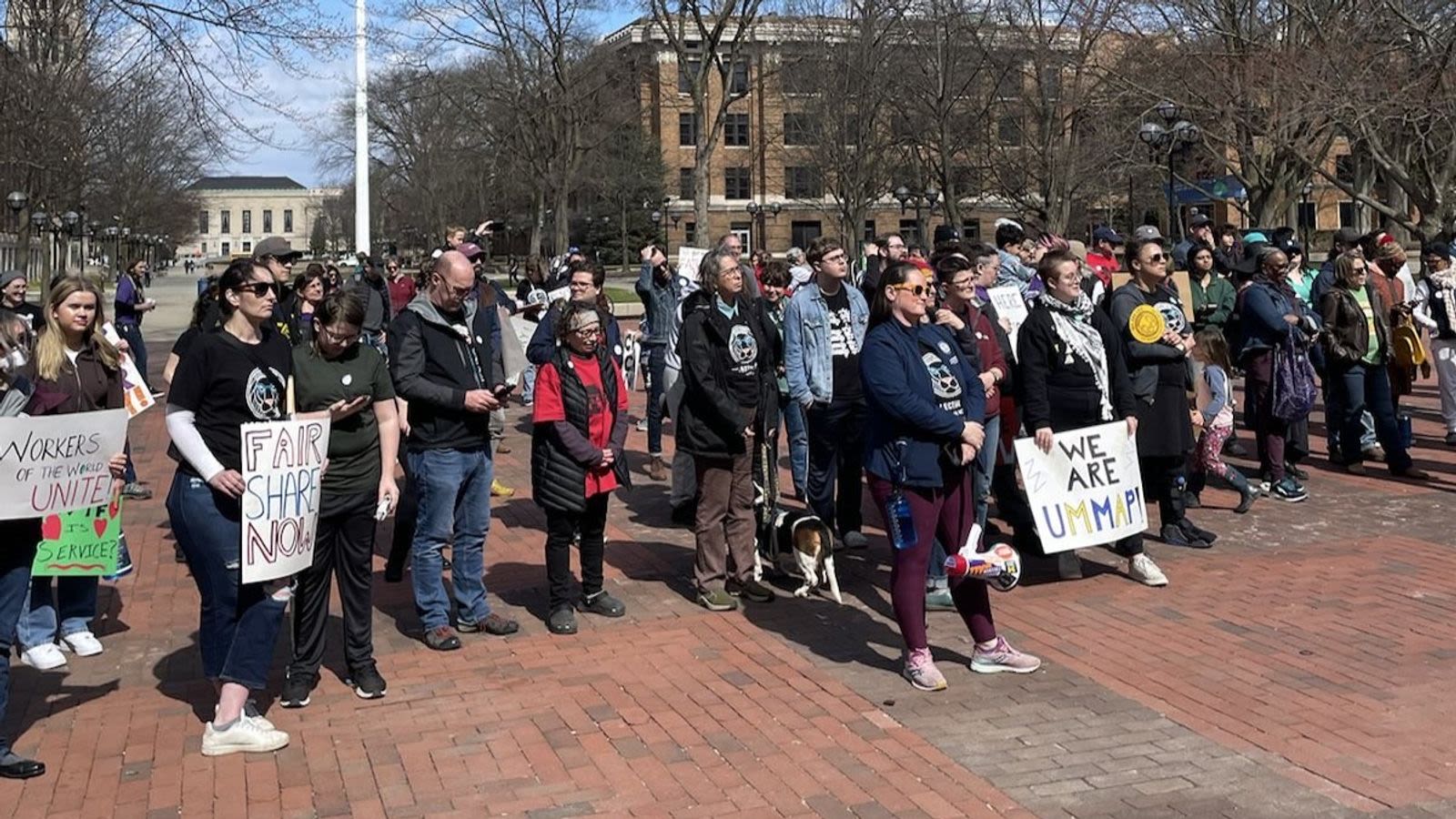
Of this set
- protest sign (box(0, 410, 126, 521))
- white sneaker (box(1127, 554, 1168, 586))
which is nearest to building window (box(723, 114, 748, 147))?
white sneaker (box(1127, 554, 1168, 586))

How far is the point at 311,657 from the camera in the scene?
6172 millimetres

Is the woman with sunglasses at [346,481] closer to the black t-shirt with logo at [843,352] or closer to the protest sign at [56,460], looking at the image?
the protest sign at [56,460]

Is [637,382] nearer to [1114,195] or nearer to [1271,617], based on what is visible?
[1271,617]

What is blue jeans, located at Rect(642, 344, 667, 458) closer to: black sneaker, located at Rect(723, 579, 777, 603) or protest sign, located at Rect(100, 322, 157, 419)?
black sneaker, located at Rect(723, 579, 777, 603)

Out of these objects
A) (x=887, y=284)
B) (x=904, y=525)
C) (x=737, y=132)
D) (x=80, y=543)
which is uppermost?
(x=737, y=132)

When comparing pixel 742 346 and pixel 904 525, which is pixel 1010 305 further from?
pixel 904 525

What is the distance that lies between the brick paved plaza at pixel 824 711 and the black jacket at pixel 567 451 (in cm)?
72

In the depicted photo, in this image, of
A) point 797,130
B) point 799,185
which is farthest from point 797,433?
point 799,185

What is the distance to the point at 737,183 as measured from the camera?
84.4m

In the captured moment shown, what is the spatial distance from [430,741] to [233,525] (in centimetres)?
116

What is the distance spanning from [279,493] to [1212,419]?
22.4 ft

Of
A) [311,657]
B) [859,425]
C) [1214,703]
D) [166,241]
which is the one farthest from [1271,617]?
[166,241]

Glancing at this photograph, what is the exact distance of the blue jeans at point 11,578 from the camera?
17.8ft

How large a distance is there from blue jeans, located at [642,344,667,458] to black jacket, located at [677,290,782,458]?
387 centimetres
